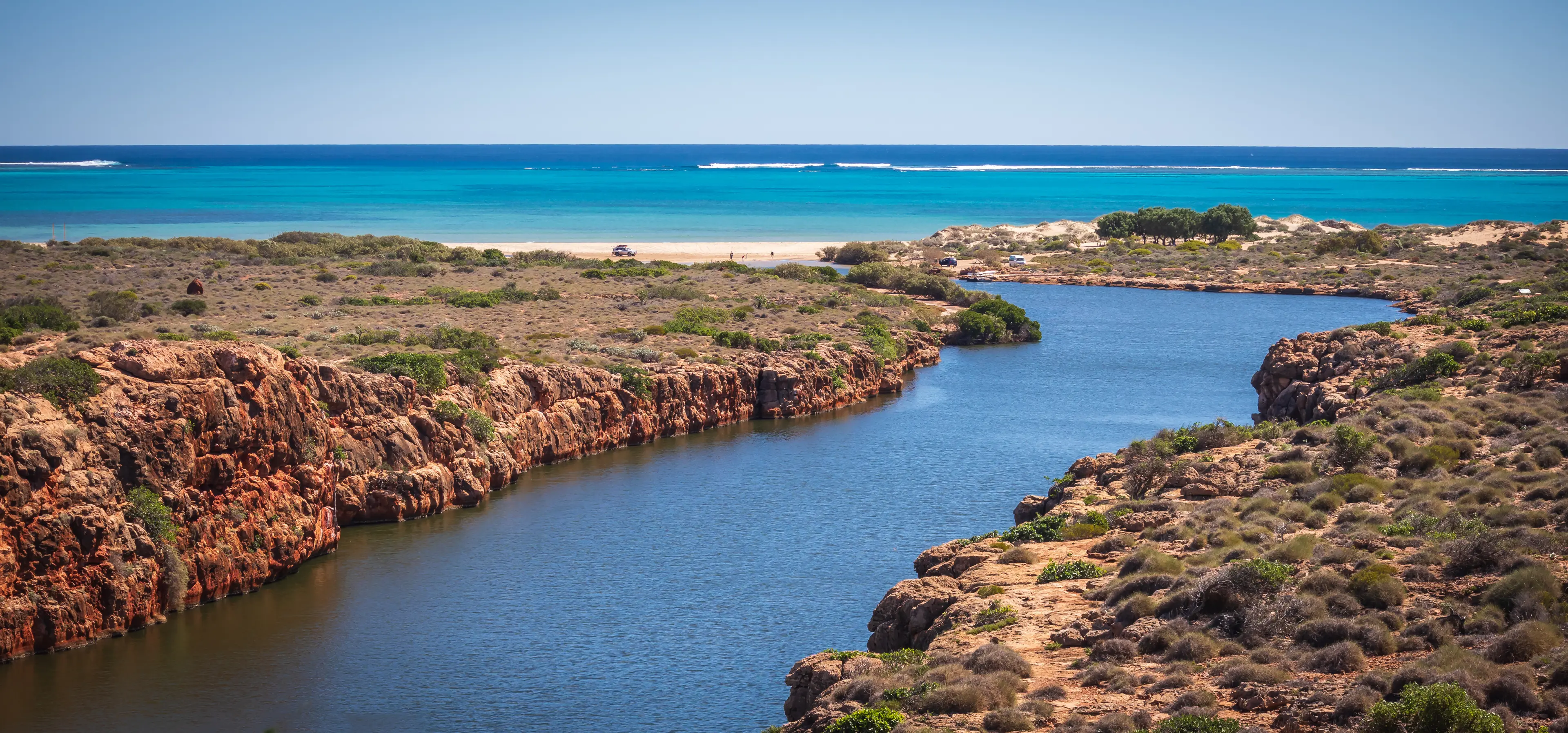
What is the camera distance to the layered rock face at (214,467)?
2564cm

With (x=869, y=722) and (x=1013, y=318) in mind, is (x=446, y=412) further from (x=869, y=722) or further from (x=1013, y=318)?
(x=1013, y=318)

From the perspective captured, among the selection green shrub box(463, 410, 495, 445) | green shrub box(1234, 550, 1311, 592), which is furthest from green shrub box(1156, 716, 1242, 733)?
green shrub box(463, 410, 495, 445)

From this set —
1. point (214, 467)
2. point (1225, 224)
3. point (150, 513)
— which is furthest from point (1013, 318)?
point (1225, 224)

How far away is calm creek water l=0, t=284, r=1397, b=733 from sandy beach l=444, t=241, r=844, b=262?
67238mm

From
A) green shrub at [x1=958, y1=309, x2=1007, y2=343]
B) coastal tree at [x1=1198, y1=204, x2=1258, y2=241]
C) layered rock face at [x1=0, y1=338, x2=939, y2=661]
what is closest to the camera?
layered rock face at [x1=0, y1=338, x2=939, y2=661]

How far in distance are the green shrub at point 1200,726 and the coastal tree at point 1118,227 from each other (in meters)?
123

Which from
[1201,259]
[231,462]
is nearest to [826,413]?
[231,462]

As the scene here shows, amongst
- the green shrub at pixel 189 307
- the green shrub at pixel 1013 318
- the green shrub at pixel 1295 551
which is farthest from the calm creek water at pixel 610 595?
the green shrub at pixel 1013 318

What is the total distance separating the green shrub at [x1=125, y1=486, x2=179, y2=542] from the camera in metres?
27.4

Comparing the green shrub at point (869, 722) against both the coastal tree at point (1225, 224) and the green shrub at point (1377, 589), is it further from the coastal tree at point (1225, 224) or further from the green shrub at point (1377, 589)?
the coastal tree at point (1225, 224)

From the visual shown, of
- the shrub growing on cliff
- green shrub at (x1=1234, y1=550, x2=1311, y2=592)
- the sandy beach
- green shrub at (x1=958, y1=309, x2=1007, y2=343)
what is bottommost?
green shrub at (x1=958, y1=309, x2=1007, y2=343)

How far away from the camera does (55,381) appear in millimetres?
27000

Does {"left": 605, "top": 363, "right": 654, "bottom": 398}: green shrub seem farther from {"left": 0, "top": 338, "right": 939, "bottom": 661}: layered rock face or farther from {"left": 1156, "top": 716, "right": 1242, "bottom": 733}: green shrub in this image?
{"left": 1156, "top": 716, "right": 1242, "bottom": 733}: green shrub

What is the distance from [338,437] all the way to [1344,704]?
28559 millimetres
